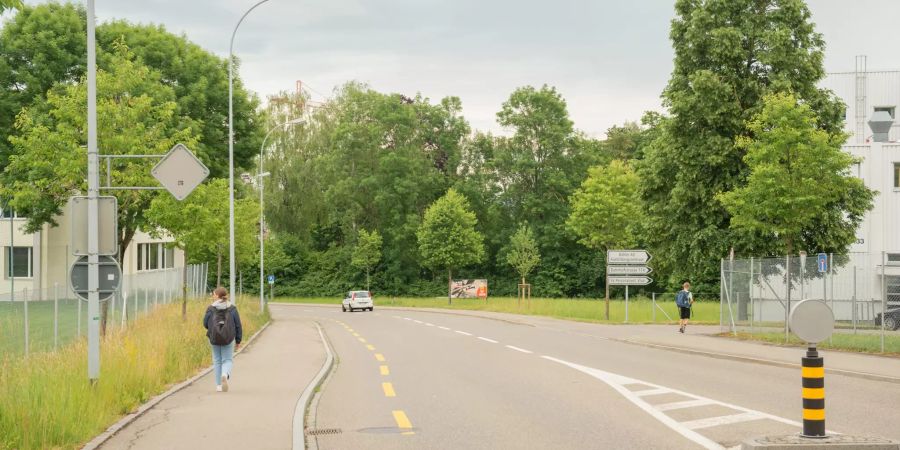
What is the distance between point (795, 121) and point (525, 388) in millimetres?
16434

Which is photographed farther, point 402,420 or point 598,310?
point 598,310

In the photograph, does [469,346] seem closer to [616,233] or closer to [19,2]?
[19,2]

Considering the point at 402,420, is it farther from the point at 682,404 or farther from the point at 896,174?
the point at 896,174

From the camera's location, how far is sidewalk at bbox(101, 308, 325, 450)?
965 centimetres

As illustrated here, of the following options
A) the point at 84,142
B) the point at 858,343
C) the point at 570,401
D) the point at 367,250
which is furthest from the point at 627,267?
the point at 367,250

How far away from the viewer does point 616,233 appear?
58.1 m

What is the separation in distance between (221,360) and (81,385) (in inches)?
124

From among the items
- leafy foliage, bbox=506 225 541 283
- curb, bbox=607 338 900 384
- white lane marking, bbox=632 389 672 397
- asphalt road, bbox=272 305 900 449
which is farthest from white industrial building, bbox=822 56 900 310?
white lane marking, bbox=632 389 672 397

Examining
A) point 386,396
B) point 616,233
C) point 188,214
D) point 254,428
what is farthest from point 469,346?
point 616,233

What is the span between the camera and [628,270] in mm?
39469

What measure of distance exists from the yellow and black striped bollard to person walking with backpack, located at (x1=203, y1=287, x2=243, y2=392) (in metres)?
8.69

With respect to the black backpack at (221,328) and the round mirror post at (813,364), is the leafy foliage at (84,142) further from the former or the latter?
the round mirror post at (813,364)

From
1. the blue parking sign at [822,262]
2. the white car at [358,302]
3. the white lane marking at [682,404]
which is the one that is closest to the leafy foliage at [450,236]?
the white car at [358,302]

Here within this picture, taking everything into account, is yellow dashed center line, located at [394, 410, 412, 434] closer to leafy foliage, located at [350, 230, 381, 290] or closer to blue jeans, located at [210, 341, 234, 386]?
blue jeans, located at [210, 341, 234, 386]
